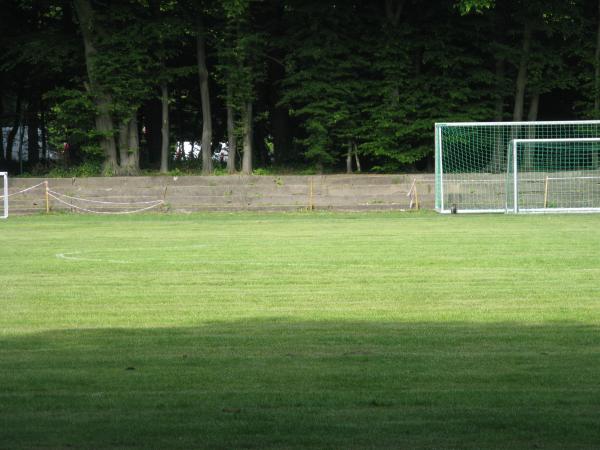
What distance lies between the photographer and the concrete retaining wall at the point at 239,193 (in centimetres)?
4094

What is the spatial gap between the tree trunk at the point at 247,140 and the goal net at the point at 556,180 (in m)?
11.6

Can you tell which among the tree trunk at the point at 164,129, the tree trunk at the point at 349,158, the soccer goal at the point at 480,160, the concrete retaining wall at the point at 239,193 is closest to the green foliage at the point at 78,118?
the tree trunk at the point at 164,129

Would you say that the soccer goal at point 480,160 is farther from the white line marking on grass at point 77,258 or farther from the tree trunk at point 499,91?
the white line marking on grass at point 77,258

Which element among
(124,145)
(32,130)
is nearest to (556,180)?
(124,145)

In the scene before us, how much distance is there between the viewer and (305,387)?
7.77 m

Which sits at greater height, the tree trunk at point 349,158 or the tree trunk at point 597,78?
the tree trunk at point 597,78

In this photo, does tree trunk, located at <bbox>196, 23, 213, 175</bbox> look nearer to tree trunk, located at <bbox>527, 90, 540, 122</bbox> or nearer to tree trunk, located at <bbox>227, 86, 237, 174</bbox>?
tree trunk, located at <bbox>227, 86, 237, 174</bbox>

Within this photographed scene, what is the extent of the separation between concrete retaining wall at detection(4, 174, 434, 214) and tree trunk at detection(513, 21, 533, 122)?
7118mm

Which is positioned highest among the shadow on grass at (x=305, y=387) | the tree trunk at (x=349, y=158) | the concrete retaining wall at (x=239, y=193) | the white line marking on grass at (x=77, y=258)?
the tree trunk at (x=349, y=158)

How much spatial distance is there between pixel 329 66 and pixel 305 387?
38738 mm

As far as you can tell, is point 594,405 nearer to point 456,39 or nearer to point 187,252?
point 187,252

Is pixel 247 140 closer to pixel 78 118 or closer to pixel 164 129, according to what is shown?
pixel 164 129

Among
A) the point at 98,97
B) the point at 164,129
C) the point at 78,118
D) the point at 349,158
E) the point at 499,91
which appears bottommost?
the point at 349,158

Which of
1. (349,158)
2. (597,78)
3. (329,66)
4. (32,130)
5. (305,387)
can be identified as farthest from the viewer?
(32,130)
